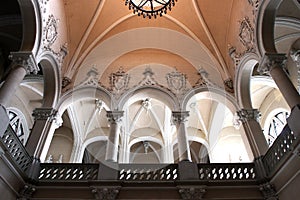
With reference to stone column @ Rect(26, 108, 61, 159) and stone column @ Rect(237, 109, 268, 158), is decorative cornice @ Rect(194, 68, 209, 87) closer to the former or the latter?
stone column @ Rect(237, 109, 268, 158)

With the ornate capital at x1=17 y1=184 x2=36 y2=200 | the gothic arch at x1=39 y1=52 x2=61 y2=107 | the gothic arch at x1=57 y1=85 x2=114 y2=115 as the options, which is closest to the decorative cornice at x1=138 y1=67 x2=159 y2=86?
the gothic arch at x1=57 y1=85 x2=114 y2=115

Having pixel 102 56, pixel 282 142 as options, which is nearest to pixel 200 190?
pixel 282 142

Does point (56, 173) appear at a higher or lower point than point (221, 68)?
lower

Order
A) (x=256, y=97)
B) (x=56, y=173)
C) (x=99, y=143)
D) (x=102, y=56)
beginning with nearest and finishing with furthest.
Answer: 1. (x=56, y=173)
2. (x=102, y=56)
3. (x=256, y=97)
4. (x=99, y=143)

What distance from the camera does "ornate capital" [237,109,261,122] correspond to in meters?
9.20

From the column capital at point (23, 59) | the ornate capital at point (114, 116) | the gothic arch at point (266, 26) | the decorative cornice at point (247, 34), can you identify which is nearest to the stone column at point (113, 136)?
the ornate capital at point (114, 116)

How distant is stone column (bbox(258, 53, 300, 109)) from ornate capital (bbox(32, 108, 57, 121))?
267 inches

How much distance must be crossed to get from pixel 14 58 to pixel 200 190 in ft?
20.6

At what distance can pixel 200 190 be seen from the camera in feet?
24.7

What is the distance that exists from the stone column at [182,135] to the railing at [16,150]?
4563 mm

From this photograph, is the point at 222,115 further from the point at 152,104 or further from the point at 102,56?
the point at 102,56

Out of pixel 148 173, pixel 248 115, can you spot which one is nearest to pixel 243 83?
pixel 248 115

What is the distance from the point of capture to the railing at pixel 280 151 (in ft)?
21.1

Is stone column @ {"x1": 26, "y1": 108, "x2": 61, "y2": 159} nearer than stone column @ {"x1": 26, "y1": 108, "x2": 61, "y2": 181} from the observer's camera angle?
No
